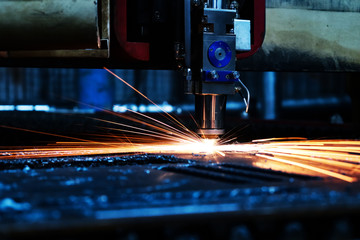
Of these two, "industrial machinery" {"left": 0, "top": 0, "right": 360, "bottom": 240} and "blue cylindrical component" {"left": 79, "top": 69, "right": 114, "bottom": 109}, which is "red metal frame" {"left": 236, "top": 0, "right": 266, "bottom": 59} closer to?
"industrial machinery" {"left": 0, "top": 0, "right": 360, "bottom": 240}

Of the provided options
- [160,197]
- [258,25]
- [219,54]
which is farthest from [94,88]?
[160,197]

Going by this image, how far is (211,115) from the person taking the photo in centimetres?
166

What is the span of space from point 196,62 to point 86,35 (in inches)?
20.2

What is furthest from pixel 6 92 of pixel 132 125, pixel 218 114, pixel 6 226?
pixel 6 226

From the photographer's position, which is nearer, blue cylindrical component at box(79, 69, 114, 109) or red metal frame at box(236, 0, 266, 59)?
red metal frame at box(236, 0, 266, 59)

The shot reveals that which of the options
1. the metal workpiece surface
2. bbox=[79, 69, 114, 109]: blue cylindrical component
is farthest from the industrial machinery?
bbox=[79, 69, 114, 109]: blue cylindrical component

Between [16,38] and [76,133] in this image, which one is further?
[76,133]

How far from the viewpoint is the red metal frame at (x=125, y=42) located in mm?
1769

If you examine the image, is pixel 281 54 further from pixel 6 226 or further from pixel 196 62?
pixel 6 226

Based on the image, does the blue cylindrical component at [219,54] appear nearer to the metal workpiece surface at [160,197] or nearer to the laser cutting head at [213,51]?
the laser cutting head at [213,51]

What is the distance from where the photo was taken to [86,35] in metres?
1.82

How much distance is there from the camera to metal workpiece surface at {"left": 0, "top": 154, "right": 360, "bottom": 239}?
2.64 feet

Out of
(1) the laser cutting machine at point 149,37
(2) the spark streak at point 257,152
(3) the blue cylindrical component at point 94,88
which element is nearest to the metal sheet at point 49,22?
(1) the laser cutting machine at point 149,37

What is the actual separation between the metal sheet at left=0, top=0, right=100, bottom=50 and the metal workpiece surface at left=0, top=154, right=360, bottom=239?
67 centimetres
